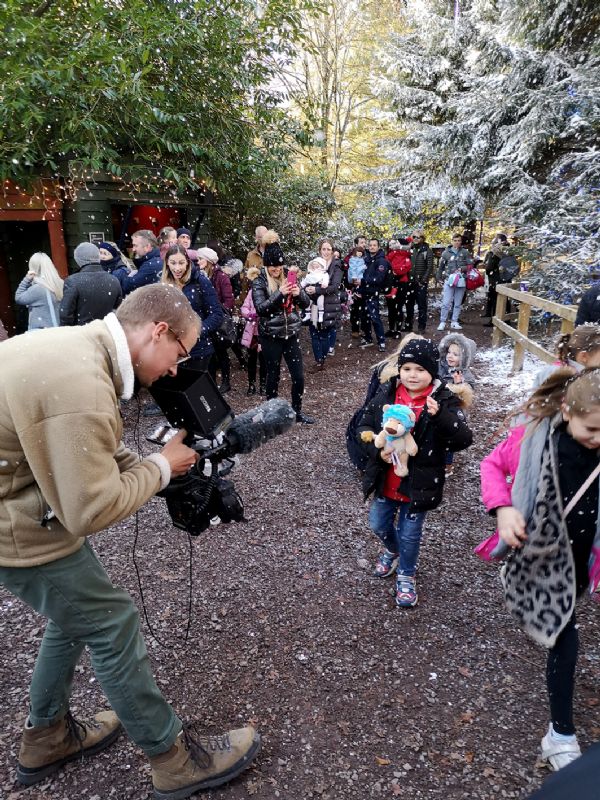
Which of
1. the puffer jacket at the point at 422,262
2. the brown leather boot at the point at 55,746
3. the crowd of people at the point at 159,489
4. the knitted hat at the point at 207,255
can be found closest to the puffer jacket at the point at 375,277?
the puffer jacket at the point at 422,262

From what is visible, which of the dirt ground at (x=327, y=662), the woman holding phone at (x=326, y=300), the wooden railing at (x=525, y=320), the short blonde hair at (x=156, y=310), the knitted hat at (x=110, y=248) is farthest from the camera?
the woman holding phone at (x=326, y=300)

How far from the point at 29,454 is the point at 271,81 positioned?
31.9 feet

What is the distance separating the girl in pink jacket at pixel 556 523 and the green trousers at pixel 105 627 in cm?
156

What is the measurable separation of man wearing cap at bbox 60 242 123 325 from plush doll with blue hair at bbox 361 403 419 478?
367 cm

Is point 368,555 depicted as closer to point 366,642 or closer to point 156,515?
point 366,642

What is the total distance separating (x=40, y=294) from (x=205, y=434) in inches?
202

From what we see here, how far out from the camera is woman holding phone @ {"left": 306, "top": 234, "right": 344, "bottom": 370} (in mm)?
8492

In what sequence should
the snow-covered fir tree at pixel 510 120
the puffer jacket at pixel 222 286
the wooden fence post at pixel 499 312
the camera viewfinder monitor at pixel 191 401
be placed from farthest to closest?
the wooden fence post at pixel 499 312 → the snow-covered fir tree at pixel 510 120 → the puffer jacket at pixel 222 286 → the camera viewfinder monitor at pixel 191 401

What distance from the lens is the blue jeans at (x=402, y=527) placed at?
3240mm

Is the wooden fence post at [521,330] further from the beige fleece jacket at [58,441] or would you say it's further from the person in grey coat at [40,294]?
the beige fleece jacket at [58,441]

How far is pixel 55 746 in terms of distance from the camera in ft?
7.53

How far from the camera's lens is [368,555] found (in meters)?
3.94

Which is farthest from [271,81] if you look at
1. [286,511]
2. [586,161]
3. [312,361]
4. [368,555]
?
[368,555]

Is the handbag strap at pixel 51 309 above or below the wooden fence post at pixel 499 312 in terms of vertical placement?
above
